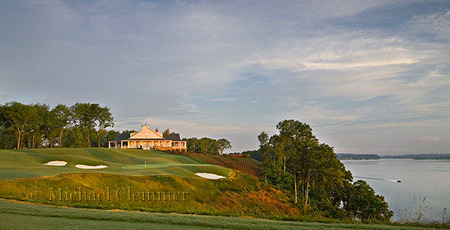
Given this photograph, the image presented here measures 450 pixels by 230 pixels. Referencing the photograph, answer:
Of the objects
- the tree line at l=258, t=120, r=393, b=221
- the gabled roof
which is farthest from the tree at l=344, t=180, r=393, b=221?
the gabled roof

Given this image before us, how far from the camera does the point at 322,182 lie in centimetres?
3531

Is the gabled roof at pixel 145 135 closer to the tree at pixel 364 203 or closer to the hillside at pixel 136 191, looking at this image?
the hillside at pixel 136 191

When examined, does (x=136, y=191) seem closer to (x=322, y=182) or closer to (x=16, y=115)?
(x=322, y=182)

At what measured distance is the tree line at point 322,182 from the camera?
33.6 m

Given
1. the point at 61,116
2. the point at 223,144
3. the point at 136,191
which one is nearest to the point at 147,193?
the point at 136,191

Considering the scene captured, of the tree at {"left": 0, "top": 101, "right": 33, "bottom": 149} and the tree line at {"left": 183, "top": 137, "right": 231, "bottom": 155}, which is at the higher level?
the tree at {"left": 0, "top": 101, "right": 33, "bottom": 149}

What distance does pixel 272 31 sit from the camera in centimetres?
3100

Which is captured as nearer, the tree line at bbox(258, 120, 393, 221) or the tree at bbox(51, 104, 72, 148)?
the tree line at bbox(258, 120, 393, 221)

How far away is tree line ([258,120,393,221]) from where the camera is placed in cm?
3356

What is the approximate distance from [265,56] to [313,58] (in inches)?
206

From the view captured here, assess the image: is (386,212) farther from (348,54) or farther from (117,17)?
(117,17)

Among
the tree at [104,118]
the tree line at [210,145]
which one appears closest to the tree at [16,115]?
the tree at [104,118]

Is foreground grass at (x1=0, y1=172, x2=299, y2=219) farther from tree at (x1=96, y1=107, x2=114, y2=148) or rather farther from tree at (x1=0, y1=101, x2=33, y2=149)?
tree at (x1=96, y1=107, x2=114, y2=148)

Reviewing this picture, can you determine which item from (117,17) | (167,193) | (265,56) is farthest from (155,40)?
(167,193)
